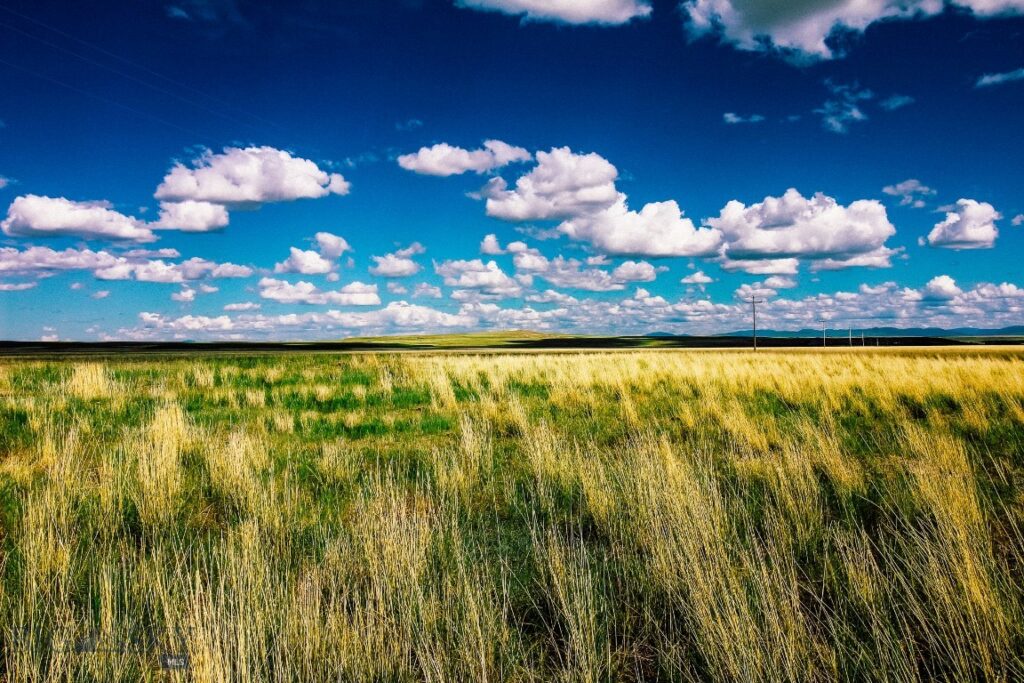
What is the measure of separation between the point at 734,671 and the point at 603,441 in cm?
563

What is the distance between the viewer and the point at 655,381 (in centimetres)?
1530

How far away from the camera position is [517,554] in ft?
13.2

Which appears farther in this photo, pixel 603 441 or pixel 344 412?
pixel 344 412

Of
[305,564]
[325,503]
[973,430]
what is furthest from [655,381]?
[305,564]

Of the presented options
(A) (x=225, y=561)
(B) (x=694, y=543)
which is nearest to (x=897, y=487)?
(B) (x=694, y=543)

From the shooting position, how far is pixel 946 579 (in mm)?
2912

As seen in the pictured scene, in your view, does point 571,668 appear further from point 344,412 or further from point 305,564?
point 344,412

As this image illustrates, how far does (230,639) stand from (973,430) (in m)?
10.1

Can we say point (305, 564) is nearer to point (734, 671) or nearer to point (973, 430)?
point (734, 671)

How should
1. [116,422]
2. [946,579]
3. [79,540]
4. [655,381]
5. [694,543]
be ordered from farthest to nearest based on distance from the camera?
[655,381] < [116,422] < [79,540] < [694,543] < [946,579]

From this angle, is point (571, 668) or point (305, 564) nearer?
point (571, 668)

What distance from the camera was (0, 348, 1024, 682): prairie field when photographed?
8.52 feet

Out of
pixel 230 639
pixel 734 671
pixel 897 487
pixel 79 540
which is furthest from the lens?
pixel 897 487

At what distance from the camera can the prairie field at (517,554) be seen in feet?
8.52
